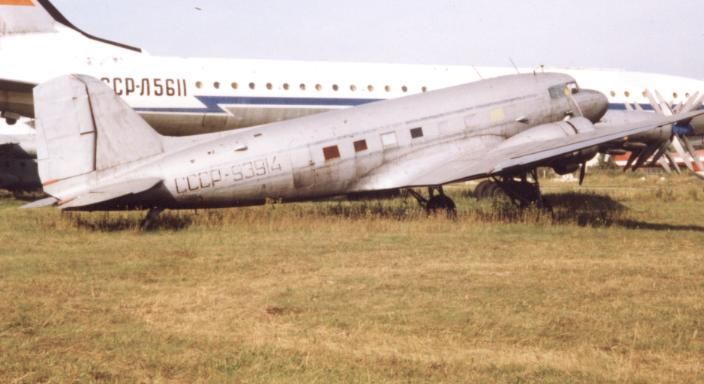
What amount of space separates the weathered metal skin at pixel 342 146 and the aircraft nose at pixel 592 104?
4 centimetres

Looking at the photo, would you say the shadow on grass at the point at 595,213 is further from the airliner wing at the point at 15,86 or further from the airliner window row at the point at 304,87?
the airliner wing at the point at 15,86

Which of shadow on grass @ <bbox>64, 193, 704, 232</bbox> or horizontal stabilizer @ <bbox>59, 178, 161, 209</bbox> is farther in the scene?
shadow on grass @ <bbox>64, 193, 704, 232</bbox>

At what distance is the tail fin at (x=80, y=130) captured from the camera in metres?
17.4

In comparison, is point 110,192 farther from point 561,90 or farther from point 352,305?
Result: point 561,90

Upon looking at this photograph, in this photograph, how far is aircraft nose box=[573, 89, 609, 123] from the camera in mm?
23141

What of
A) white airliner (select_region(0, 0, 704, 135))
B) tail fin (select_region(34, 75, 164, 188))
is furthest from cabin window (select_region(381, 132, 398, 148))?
white airliner (select_region(0, 0, 704, 135))

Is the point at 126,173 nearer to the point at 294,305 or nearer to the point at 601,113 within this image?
the point at 294,305

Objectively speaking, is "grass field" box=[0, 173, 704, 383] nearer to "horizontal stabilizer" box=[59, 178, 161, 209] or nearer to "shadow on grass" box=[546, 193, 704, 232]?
"horizontal stabilizer" box=[59, 178, 161, 209]

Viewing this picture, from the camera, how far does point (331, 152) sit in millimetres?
19656

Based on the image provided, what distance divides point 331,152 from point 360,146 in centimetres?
94

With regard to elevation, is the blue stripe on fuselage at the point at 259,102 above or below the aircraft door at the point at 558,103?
above

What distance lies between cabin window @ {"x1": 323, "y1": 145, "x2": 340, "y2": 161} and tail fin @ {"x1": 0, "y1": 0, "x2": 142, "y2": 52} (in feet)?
55.8

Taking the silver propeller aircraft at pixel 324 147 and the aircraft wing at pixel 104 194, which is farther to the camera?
the silver propeller aircraft at pixel 324 147

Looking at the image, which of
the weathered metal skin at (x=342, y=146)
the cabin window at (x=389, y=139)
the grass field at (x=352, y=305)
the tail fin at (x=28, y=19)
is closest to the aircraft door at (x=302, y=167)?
the weathered metal skin at (x=342, y=146)
